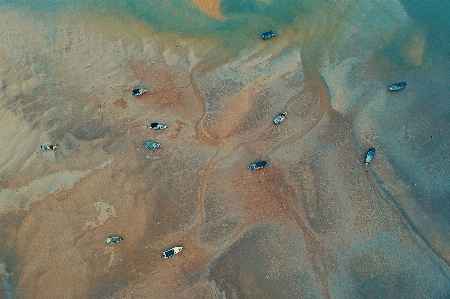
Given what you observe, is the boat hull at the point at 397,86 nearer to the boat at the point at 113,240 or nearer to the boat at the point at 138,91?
the boat at the point at 138,91

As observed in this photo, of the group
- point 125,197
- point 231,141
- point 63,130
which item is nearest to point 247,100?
point 231,141

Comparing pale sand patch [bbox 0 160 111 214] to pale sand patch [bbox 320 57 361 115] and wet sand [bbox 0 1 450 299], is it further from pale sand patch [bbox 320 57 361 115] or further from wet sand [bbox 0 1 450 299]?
pale sand patch [bbox 320 57 361 115]

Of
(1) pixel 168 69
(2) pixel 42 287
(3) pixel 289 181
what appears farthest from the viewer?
(1) pixel 168 69

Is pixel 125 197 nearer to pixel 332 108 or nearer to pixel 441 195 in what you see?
pixel 332 108

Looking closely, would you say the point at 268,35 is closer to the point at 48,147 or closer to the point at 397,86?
the point at 397,86

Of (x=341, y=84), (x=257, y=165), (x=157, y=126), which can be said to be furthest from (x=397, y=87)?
(x=157, y=126)

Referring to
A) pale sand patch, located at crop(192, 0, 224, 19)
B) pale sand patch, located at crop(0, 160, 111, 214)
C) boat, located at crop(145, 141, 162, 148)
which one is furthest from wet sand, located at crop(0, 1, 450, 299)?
pale sand patch, located at crop(192, 0, 224, 19)

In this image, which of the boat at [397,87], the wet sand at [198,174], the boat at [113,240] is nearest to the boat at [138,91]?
the wet sand at [198,174]
